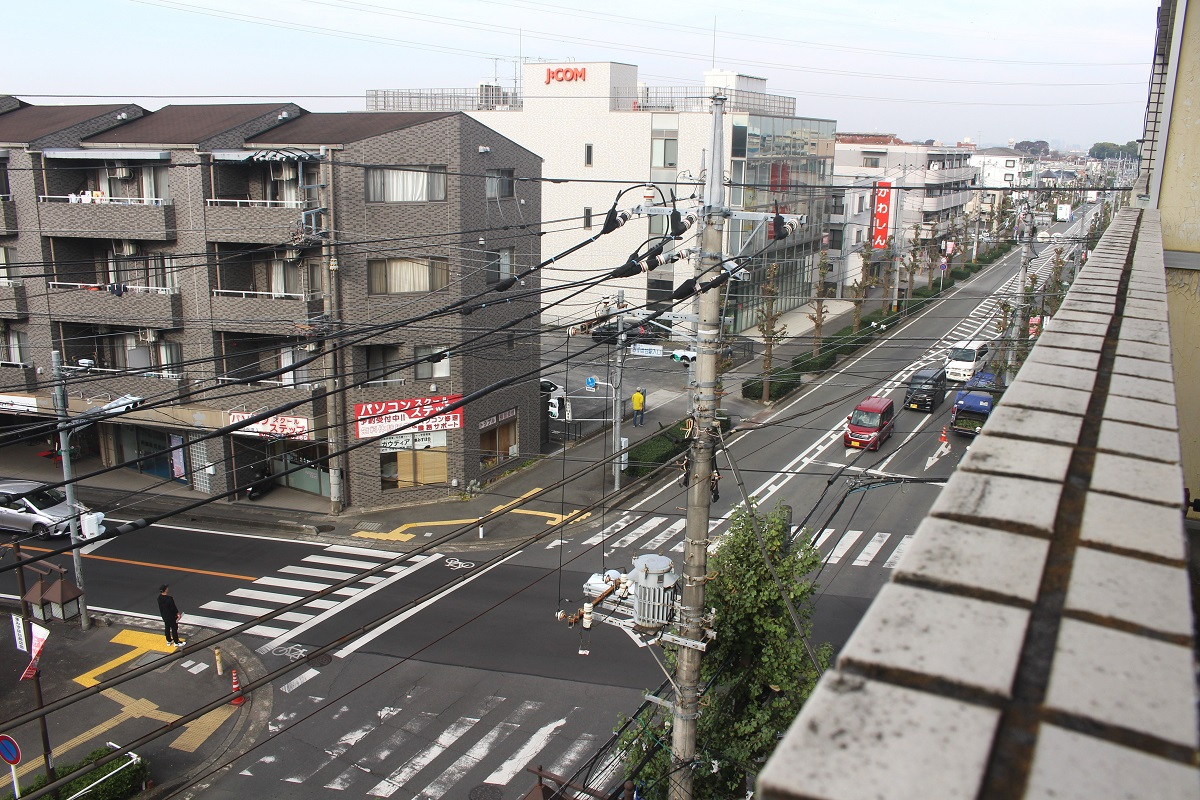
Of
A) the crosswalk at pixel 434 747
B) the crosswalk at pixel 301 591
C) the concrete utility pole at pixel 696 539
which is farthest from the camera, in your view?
the crosswalk at pixel 301 591

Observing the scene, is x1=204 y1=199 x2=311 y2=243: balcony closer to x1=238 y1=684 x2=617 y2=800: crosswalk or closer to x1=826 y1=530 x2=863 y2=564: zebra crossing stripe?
x1=238 y1=684 x2=617 y2=800: crosswalk

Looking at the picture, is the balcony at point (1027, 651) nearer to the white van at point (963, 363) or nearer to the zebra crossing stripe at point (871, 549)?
the zebra crossing stripe at point (871, 549)

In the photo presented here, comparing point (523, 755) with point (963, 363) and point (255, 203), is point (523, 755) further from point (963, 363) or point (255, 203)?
point (963, 363)

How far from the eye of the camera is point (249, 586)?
2152 centimetres

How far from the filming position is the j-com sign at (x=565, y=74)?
4578 centimetres

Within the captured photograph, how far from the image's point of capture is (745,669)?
1145 cm

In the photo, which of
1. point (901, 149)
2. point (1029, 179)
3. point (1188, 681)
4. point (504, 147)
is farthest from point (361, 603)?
point (1029, 179)

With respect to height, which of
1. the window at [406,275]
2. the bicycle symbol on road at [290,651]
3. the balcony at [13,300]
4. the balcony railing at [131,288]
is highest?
the window at [406,275]

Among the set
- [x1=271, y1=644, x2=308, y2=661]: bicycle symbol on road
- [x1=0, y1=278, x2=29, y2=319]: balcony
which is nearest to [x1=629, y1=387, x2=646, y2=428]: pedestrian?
[x1=271, y1=644, x2=308, y2=661]: bicycle symbol on road

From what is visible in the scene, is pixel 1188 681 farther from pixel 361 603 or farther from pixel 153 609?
pixel 153 609

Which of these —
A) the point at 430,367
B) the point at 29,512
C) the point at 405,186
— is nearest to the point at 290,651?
the point at 430,367

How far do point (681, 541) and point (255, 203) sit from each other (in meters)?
15.7

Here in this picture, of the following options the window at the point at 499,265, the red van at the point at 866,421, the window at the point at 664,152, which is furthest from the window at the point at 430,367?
the window at the point at 664,152

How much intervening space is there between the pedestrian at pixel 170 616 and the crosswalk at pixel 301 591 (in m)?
0.99
